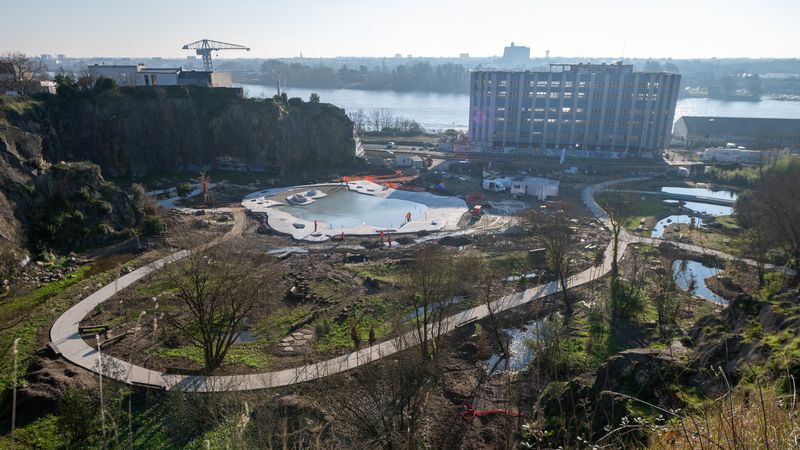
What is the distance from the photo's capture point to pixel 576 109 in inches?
2173

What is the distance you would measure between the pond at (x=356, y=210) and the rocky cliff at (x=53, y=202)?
11.1m

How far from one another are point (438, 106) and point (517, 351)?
105 meters

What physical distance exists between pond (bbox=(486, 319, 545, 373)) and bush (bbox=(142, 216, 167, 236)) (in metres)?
20.1

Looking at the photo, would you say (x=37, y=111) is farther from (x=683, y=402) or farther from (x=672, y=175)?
(x=672, y=175)

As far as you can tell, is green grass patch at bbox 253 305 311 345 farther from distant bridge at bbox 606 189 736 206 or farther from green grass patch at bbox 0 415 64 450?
distant bridge at bbox 606 189 736 206

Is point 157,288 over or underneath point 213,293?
underneath

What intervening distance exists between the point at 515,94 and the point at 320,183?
89.7 feet

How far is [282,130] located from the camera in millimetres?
46531

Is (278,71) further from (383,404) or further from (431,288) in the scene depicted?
(383,404)

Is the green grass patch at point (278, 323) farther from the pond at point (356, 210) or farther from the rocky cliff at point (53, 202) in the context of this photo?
the rocky cliff at point (53, 202)

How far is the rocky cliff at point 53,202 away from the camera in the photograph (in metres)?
24.5

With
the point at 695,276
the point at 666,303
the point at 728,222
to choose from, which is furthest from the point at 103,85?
the point at 728,222

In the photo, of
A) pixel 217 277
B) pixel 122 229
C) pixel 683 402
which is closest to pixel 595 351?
pixel 683 402

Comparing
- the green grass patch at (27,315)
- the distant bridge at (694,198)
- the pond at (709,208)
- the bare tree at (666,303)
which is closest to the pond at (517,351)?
the bare tree at (666,303)
